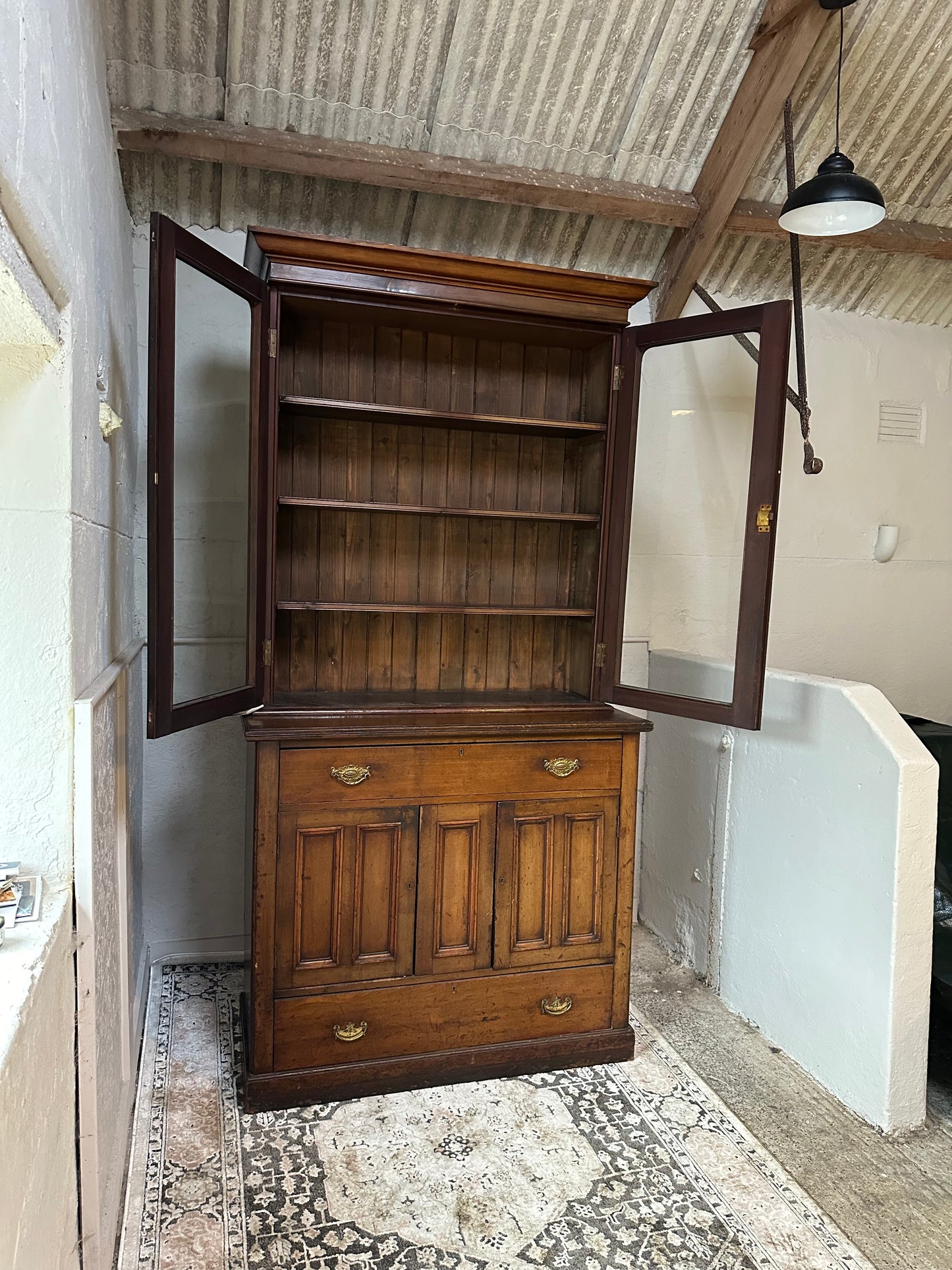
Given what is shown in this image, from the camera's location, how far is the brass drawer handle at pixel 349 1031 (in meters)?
2.36

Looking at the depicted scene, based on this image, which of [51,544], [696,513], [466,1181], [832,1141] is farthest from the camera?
[696,513]

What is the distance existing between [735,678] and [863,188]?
136 cm

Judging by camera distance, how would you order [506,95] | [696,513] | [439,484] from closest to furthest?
[506,95]
[439,484]
[696,513]

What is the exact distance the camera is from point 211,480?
2396 millimetres

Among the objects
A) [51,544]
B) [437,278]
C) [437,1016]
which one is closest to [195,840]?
[437,1016]

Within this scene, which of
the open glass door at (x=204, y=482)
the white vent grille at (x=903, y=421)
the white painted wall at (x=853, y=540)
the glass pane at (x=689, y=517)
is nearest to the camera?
the open glass door at (x=204, y=482)

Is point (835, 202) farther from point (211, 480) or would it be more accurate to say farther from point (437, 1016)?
point (437, 1016)

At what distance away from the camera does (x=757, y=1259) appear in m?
1.82

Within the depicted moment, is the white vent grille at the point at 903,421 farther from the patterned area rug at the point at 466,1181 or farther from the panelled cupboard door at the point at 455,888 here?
the patterned area rug at the point at 466,1181

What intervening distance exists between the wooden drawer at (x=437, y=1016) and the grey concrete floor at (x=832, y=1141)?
37 centimetres

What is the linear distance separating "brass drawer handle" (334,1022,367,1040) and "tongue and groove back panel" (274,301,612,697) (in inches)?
40.4

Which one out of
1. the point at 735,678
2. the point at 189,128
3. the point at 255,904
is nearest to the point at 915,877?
the point at 735,678

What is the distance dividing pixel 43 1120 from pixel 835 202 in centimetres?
268

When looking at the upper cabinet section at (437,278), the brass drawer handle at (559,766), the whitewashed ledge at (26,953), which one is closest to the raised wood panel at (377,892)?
the brass drawer handle at (559,766)
